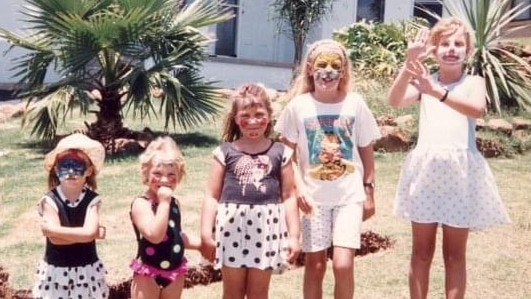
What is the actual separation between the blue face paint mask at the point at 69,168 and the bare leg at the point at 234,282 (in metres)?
0.77

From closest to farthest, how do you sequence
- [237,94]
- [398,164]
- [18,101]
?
[237,94], [398,164], [18,101]

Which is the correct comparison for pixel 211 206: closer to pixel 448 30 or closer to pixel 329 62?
pixel 329 62

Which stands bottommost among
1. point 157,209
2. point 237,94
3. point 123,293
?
point 123,293

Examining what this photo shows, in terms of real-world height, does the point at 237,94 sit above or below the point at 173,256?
above

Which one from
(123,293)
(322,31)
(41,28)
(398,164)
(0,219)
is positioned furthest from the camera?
(322,31)

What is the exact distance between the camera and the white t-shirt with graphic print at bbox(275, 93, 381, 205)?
12.5 feet

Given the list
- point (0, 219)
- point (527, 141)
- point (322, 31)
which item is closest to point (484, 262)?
point (0, 219)

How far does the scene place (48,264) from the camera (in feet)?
11.1

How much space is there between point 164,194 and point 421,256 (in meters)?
1.36

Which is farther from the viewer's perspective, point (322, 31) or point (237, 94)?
point (322, 31)

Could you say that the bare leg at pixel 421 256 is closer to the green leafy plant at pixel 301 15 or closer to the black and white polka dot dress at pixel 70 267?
the black and white polka dot dress at pixel 70 267

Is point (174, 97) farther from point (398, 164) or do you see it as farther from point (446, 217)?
point (446, 217)

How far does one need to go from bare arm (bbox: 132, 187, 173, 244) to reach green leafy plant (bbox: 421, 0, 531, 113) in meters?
7.23

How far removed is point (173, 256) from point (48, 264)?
524mm
